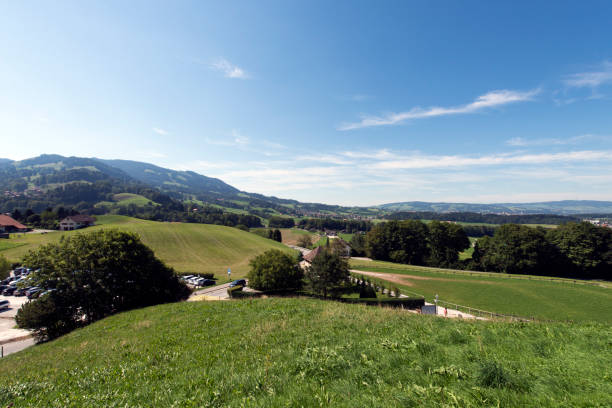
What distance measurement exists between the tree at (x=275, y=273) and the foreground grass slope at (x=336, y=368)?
25.3m

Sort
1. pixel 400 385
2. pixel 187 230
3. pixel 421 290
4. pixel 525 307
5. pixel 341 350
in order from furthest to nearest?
1. pixel 187 230
2. pixel 421 290
3. pixel 525 307
4. pixel 341 350
5. pixel 400 385

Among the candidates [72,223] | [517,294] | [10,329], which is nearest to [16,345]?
[10,329]

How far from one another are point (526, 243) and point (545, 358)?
265ft

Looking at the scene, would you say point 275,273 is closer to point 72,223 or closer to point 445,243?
point 445,243

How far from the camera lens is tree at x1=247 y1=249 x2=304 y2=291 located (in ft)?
127

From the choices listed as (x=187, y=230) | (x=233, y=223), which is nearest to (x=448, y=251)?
(x=187, y=230)

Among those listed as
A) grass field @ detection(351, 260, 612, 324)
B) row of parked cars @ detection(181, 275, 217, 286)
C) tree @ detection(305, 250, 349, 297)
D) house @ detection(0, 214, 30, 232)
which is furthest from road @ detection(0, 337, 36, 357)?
house @ detection(0, 214, 30, 232)

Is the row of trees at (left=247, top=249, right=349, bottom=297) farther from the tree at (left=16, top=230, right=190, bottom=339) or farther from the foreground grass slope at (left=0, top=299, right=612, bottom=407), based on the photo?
the foreground grass slope at (left=0, top=299, right=612, bottom=407)

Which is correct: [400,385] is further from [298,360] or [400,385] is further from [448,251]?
[448,251]

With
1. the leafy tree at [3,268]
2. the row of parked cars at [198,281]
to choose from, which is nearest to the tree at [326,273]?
the row of parked cars at [198,281]

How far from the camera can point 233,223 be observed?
178m

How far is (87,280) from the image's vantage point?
2653cm

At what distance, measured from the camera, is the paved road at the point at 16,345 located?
24027 mm

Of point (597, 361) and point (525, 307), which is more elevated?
point (597, 361)
